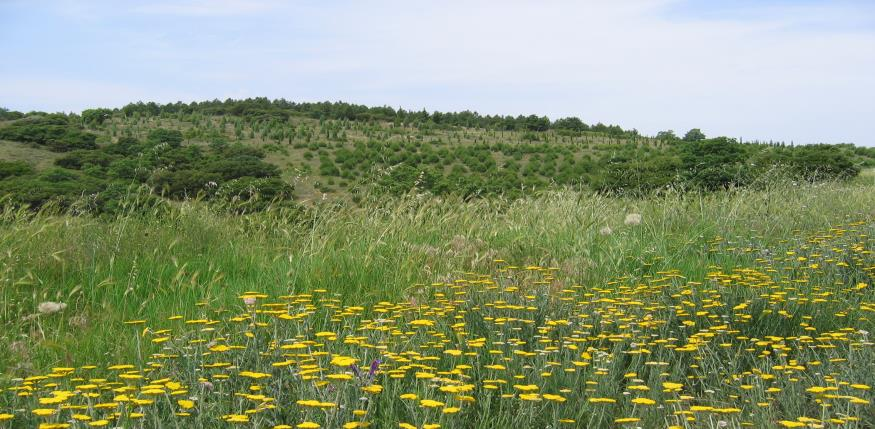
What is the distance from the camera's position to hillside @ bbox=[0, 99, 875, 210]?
19.3 meters

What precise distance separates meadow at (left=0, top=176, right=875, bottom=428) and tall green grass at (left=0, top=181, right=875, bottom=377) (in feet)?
0.10

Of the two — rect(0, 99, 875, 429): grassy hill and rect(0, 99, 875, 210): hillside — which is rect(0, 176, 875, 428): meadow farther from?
rect(0, 99, 875, 210): hillside

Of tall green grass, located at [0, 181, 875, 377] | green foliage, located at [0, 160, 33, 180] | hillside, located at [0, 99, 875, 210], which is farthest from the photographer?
green foliage, located at [0, 160, 33, 180]

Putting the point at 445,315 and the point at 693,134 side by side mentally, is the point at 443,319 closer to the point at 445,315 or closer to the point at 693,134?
the point at 445,315

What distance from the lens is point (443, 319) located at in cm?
447

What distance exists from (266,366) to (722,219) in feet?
20.4

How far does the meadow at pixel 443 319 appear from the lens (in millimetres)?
3004

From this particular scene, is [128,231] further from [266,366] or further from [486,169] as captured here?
[486,169]

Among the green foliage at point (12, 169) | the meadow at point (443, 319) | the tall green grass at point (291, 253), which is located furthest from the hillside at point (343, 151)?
the meadow at point (443, 319)

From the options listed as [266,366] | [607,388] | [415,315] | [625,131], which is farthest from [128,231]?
[625,131]

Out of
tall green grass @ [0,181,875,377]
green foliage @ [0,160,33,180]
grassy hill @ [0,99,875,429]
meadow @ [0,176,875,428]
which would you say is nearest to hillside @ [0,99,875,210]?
green foliage @ [0,160,33,180]

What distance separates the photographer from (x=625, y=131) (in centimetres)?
5450

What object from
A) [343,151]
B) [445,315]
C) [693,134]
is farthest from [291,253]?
[693,134]

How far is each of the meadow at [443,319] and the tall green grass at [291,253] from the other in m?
0.03
